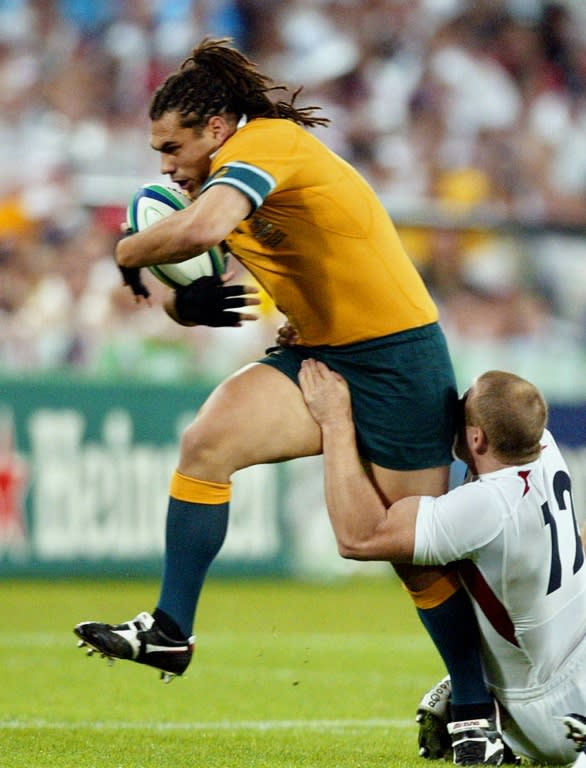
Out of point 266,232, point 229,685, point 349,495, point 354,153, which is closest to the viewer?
point 349,495

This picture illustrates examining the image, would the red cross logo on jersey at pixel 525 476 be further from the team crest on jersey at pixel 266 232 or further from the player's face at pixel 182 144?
the player's face at pixel 182 144

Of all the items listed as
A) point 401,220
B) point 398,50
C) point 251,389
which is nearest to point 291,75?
point 398,50

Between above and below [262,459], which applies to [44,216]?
above

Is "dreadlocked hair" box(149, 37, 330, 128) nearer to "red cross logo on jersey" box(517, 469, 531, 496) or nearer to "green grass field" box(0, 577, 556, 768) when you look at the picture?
"red cross logo on jersey" box(517, 469, 531, 496)

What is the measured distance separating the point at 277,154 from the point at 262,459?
933 millimetres

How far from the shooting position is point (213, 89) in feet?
14.8

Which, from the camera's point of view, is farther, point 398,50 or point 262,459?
point 398,50

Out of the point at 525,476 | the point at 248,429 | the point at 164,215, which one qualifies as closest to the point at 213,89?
the point at 164,215

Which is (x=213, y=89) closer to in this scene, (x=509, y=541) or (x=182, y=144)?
(x=182, y=144)

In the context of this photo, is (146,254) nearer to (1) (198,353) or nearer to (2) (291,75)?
(1) (198,353)

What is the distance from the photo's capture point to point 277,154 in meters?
4.31

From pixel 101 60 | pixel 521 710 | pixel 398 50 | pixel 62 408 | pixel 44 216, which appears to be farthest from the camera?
pixel 398 50

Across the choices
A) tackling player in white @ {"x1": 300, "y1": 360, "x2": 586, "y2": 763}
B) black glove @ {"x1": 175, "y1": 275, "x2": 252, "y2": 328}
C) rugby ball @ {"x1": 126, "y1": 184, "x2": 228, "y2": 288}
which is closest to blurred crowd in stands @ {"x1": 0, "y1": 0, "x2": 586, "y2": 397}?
rugby ball @ {"x1": 126, "y1": 184, "x2": 228, "y2": 288}

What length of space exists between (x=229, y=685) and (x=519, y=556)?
241cm
